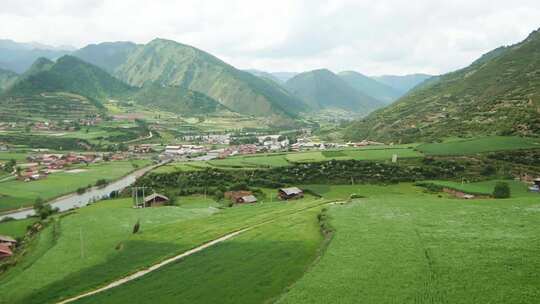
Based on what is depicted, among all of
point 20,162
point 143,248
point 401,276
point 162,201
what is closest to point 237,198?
point 162,201

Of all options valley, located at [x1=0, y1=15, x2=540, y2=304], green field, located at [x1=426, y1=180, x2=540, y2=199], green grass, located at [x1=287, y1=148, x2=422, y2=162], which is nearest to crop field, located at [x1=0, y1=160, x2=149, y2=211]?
valley, located at [x1=0, y1=15, x2=540, y2=304]

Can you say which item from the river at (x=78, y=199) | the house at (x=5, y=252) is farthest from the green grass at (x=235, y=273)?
the river at (x=78, y=199)

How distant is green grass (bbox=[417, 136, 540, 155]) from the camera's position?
352ft

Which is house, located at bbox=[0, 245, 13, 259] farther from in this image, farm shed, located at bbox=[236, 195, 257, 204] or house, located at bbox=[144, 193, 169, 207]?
farm shed, located at bbox=[236, 195, 257, 204]

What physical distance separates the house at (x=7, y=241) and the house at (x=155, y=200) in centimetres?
2460

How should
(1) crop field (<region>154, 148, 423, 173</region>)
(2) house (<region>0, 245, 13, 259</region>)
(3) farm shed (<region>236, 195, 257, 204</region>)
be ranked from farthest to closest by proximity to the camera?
1. (1) crop field (<region>154, 148, 423, 173</region>)
2. (3) farm shed (<region>236, 195, 257, 204</region>)
3. (2) house (<region>0, 245, 13, 259</region>)

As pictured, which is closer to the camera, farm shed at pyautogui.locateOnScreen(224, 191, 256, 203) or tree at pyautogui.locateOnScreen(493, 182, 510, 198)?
tree at pyautogui.locateOnScreen(493, 182, 510, 198)

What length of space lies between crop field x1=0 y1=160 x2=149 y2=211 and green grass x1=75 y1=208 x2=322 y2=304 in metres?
67.7

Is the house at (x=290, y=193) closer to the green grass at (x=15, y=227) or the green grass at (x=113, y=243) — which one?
the green grass at (x=113, y=243)

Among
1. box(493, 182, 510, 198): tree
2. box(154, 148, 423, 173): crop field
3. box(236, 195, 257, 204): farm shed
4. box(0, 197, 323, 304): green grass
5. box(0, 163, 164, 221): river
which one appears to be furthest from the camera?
box(154, 148, 423, 173): crop field

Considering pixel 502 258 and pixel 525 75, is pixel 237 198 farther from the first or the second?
pixel 525 75

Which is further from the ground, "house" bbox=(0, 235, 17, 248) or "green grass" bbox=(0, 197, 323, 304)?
"green grass" bbox=(0, 197, 323, 304)

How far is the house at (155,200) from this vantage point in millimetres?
81800

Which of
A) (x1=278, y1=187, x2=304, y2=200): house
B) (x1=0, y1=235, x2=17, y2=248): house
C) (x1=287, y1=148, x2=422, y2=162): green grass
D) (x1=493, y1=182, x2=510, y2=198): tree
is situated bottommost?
(x1=0, y1=235, x2=17, y2=248): house
